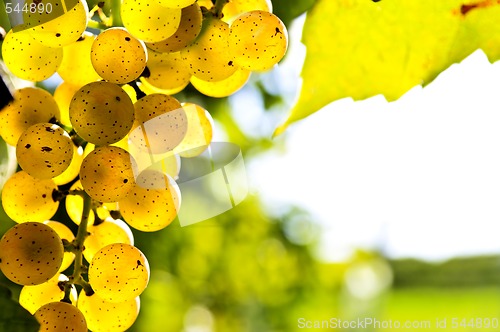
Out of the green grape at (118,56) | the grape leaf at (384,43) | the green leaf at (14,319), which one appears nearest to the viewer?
the green leaf at (14,319)

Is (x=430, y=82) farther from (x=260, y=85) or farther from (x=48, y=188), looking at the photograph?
(x=260, y=85)

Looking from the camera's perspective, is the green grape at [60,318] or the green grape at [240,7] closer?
the green grape at [60,318]

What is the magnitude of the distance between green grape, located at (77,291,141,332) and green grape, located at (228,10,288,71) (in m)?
0.27

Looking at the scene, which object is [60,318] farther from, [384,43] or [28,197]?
[384,43]

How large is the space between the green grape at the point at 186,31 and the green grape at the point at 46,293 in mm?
257

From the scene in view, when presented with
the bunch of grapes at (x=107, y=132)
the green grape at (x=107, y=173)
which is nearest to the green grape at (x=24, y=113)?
the bunch of grapes at (x=107, y=132)

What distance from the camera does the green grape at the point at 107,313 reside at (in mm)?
670

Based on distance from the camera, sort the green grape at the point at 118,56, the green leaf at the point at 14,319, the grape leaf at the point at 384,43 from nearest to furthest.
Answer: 1. the green leaf at the point at 14,319
2. the green grape at the point at 118,56
3. the grape leaf at the point at 384,43

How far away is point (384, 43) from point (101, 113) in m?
0.36

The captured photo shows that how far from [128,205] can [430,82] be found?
365 mm

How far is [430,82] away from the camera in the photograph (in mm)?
777

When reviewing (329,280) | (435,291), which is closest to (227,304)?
(329,280)

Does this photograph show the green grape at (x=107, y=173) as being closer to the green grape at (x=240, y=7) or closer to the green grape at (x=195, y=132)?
the green grape at (x=195, y=132)

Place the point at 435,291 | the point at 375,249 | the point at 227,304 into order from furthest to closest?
the point at 435,291 → the point at 375,249 → the point at 227,304
